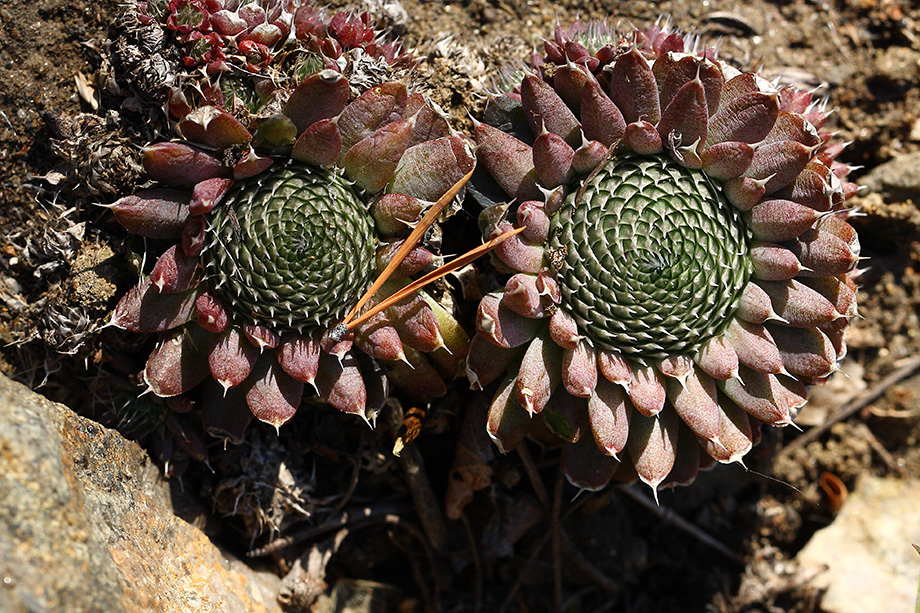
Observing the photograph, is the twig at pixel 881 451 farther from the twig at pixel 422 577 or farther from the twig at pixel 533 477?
the twig at pixel 422 577

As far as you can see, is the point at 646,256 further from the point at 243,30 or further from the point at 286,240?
the point at 243,30

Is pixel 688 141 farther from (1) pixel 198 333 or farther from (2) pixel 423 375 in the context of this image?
(1) pixel 198 333

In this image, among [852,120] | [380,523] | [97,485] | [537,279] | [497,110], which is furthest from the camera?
[852,120]

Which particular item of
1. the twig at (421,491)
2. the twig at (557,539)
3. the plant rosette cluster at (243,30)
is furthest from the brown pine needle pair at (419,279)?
the twig at (557,539)

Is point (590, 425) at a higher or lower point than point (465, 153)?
lower

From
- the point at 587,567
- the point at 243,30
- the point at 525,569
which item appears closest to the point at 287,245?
the point at 243,30

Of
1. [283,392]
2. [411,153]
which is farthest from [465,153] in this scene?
[283,392]
